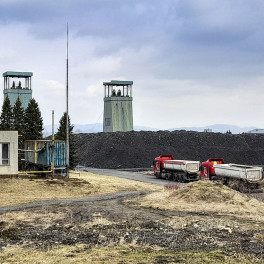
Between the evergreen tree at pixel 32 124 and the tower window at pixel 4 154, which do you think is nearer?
the tower window at pixel 4 154

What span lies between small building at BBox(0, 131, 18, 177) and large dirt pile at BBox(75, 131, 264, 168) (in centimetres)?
3700

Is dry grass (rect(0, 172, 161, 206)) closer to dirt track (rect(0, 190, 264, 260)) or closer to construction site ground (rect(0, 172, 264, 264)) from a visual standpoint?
construction site ground (rect(0, 172, 264, 264))

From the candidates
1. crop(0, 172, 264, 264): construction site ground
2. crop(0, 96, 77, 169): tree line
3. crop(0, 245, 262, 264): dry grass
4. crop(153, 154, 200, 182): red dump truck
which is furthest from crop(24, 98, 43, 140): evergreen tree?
crop(0, 245, 262, 264): dry grass

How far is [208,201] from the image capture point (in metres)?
26.1

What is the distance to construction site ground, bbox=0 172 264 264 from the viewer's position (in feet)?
47.6

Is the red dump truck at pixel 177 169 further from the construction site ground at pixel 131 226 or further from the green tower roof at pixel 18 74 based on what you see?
the green tower roof at pixel 18 74

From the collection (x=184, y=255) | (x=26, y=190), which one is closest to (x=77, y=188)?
(x=26, y=190)

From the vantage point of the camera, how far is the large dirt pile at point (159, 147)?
7574cm

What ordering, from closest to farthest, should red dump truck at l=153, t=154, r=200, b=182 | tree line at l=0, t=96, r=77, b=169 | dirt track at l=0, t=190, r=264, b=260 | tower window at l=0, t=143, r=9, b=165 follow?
dirt track at l=0, t=190, r=264, b=260, tower window at l=0, t=143, r=9, b=165, red dump truck at l=153, t=154, r=200, b=182, tree line at l=0, t=96, r=77, b=169

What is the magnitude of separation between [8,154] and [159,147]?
49.8 meters

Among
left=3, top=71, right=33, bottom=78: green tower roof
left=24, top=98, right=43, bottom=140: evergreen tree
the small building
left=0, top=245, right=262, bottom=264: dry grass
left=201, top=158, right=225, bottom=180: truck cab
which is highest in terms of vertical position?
left=3, top=71, right=33, bottom=78: green tower roof

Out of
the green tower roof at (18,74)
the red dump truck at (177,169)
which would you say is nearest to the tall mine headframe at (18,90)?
the green tower roof at (18,74)

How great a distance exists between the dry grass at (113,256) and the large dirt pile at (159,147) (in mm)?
56155

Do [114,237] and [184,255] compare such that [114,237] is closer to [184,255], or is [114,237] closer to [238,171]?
[184,255]
